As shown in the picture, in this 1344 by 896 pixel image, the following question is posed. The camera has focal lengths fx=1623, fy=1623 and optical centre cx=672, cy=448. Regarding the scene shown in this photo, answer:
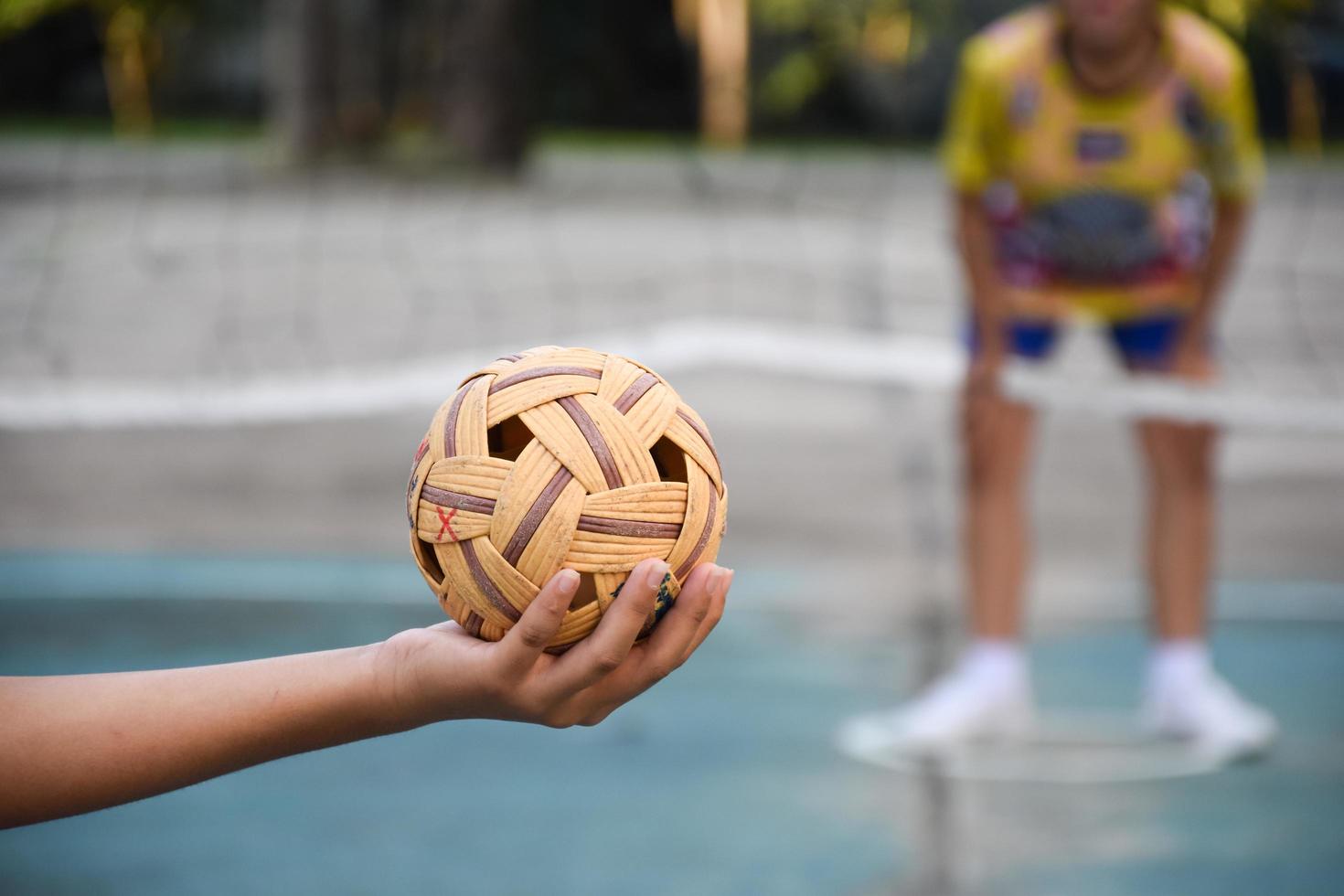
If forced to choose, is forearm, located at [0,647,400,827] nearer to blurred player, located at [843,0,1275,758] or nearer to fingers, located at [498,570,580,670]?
fingers, located at [498,570,580,670]

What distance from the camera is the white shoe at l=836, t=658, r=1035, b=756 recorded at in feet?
13.8

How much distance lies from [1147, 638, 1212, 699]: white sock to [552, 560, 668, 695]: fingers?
319 cm

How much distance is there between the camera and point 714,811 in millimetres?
3846

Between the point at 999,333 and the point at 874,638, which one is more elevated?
the point at 999,333

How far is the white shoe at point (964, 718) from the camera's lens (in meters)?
4.22

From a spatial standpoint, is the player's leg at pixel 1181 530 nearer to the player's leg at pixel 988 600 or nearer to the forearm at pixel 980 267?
A: the player's leg at pixel 988 600

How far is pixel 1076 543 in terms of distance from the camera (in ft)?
21.5

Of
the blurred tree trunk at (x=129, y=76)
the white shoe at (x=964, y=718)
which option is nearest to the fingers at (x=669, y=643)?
the white shoe at (x=964, y=718)

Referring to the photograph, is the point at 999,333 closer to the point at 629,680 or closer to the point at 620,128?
the point at 629,680

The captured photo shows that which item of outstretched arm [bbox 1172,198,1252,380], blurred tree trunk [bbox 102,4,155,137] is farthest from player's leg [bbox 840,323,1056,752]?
Result: blurred tree trunk [bbox 102,4,155,137]

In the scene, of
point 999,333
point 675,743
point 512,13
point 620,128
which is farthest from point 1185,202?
point 620,128

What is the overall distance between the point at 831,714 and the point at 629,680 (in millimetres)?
3239

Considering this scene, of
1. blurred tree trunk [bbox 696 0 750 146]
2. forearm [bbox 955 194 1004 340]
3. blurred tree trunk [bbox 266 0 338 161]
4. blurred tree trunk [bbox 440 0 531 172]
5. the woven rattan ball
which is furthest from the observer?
blurred tree trunk [bbox 696 0 750 146]

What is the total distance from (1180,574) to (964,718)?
0.70m
